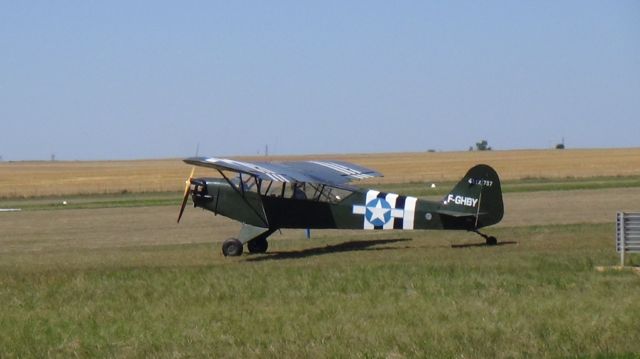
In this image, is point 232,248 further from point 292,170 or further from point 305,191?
point 292,170

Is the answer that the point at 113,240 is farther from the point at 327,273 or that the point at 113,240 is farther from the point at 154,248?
the point at 327,273

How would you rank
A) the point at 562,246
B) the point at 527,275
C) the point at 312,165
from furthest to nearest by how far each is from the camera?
the point at 312,165 → the point at 562,246 → the point at 527,275

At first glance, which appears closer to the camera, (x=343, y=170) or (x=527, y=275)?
(x=527, y=275)

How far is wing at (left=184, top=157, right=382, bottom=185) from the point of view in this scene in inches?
825

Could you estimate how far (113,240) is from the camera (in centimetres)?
2683

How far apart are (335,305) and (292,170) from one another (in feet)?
33.2

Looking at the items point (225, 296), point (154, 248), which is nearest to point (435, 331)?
point (225, 296)

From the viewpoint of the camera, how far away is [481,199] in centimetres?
2080

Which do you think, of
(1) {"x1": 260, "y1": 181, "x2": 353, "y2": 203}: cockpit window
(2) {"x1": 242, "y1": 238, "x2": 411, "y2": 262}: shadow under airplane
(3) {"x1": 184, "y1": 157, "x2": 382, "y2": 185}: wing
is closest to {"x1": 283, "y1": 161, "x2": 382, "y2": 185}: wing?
(3) {"x1": 184, "y1": 157, "x2": 382, "y2": 185}: wing

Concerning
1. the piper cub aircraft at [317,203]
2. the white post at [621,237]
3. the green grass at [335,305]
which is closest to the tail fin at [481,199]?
the piper cub aircraft at [317,203]

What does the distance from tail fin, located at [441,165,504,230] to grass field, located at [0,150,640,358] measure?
643 mm

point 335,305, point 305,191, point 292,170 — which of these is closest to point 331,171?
point 292,170

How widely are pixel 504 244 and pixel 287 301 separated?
860cm

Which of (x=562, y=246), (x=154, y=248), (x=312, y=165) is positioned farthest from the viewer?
(x=312, y=165)
